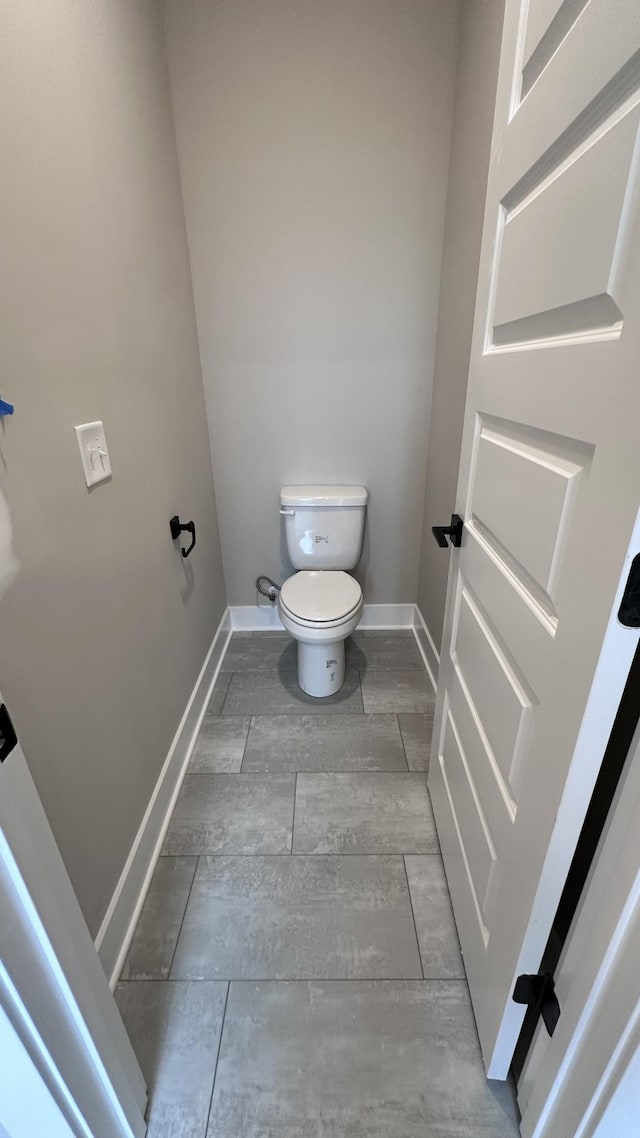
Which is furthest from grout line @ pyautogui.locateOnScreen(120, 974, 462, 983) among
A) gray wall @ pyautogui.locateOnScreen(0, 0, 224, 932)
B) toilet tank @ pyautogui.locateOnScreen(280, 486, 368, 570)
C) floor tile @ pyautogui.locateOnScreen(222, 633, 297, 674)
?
toilet tank @ pyautogui.locateOnScreen(280, 486, 368, 570)

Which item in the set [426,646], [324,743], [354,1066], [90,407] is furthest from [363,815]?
[90,407]

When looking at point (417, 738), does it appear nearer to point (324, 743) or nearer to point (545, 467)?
point (324, 743)

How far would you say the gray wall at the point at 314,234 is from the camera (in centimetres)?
152

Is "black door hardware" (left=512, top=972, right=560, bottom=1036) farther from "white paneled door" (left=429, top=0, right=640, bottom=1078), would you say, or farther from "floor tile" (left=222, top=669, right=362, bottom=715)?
"floor tile" (left=222, top=669, right=362, bottom=715)

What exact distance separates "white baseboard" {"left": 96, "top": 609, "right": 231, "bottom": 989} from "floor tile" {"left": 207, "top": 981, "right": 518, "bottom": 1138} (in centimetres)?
29

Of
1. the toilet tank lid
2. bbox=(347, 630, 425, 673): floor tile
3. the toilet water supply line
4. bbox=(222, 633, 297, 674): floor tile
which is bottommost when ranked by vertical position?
bbox=(347, 630, 425, 673): floor tile

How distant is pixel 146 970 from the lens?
41.5 inches

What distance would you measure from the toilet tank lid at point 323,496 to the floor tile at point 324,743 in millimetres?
894

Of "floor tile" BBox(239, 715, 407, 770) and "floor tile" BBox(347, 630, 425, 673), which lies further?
"floor tile" BBox(347, 630, 425, 673)

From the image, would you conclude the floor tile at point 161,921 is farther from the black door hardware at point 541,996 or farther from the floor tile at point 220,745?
the black door hardware at point 541,996

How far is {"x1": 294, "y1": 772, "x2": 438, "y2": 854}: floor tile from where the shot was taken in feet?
4.31

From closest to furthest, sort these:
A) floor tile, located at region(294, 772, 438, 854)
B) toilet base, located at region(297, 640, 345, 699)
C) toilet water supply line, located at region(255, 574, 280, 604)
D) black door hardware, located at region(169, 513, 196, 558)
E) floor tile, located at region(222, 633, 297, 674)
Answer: floor tile, located at region(294, 772, 438, 854), black door hardware, located at region(169, 513, 196, 558), toilet base, located at region(297, 640, 345, 699), floor tile, located at region(222, 633, 297, 674), toilet water supply line, located at region(255, 574, 280, 604)

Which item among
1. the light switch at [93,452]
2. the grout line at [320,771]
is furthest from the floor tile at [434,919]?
the light switch at [93,452]

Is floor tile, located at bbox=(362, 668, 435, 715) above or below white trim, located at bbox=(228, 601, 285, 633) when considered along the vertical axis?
below
